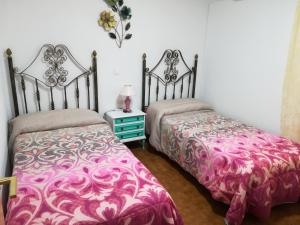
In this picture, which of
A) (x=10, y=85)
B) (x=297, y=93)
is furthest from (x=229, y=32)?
(x=10, y=85)

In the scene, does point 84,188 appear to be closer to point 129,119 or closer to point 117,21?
point 129,119

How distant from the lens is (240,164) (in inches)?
74.4

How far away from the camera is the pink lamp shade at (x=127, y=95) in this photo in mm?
2955

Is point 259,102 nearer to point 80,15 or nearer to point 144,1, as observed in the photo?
point 144,1

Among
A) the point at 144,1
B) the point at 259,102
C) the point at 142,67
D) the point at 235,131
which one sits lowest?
the point at 235,131

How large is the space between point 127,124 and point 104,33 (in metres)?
1.21

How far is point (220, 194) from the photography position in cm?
192

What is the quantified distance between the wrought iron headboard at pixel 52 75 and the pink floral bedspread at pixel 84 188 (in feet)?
2.69

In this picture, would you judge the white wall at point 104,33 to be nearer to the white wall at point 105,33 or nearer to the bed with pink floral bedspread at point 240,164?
the white wall at point 105,33

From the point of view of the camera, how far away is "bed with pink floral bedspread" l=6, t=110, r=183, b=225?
3.98 ft

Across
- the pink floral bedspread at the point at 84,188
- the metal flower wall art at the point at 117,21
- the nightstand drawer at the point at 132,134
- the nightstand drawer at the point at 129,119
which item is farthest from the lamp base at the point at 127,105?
the pink floral bedspread at the point at 84,188

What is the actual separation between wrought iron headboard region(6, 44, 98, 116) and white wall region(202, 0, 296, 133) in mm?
1858

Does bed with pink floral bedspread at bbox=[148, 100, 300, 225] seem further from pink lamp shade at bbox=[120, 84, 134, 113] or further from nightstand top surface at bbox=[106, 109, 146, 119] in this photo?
pink lamp shade at bbox=[120, 84, 134, 113]

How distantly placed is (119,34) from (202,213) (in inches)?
91.2
